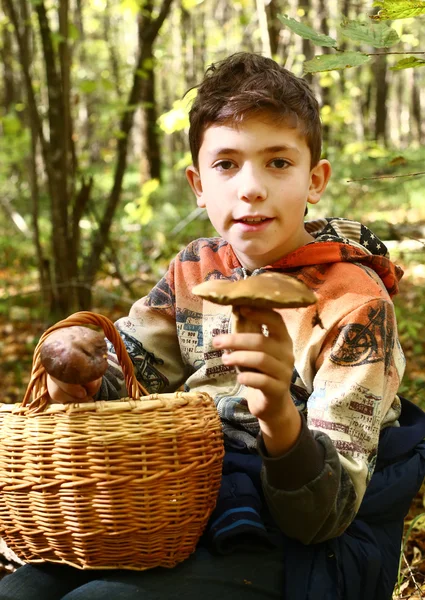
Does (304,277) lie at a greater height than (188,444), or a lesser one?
greater

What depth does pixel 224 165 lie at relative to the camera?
195 centimetres

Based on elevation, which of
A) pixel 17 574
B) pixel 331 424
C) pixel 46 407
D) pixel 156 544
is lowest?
pixel 17 574

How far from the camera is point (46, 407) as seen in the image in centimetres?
164

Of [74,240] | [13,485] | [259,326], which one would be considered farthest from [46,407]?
[74,240]

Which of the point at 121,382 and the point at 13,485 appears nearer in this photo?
the point at 13,485

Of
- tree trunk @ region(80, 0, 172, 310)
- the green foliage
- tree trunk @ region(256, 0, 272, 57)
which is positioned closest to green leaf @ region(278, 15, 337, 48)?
the green foliage

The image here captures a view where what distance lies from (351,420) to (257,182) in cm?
72

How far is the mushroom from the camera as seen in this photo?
50.0 inches

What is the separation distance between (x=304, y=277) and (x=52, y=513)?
99 centimetres

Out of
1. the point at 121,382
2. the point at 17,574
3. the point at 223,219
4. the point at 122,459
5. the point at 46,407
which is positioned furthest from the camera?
the point at 121,382

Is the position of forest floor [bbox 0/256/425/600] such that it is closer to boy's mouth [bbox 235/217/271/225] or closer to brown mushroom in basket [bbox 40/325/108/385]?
brown mushroom in basket [bbox 40/325/108/385]

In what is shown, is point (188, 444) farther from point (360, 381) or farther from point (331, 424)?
point (360, 381)

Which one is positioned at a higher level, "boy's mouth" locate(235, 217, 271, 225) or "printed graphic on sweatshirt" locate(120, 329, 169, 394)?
"boy's mouth" locate(235, 217, 271, 225)

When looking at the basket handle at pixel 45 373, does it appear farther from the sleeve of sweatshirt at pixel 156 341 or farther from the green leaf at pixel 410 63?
the green leaf at pixel 410 63
